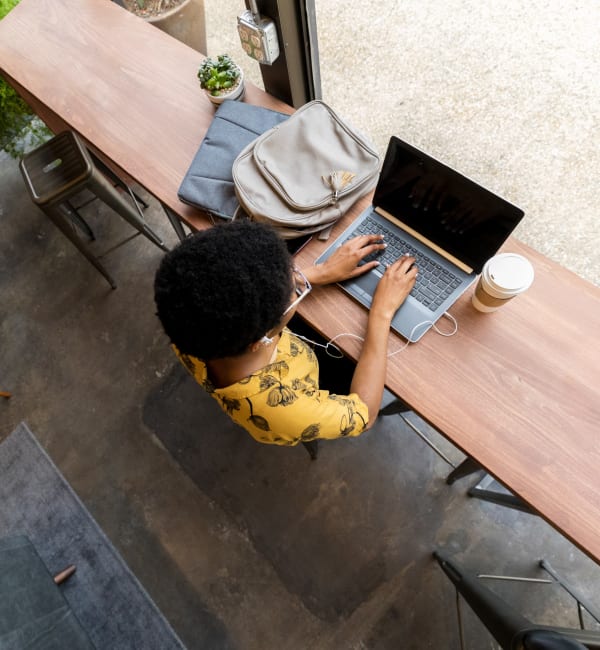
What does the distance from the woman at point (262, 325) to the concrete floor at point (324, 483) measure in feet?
2.80

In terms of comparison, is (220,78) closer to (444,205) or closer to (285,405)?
(444,205)

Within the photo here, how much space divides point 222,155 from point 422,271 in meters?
0.67

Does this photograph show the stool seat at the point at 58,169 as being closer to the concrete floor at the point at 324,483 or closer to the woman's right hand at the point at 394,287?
the concrete floor at the point at 324,483

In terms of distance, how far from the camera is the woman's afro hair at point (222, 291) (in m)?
0.79

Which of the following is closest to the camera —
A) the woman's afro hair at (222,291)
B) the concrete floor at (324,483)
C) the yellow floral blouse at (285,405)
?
the woman's afro hair at (222,291)

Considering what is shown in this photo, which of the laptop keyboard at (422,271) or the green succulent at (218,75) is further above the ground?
the green succulent at (218,75)

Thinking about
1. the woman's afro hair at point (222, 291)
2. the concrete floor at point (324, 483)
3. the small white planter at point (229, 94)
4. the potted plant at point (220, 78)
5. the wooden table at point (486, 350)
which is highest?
the potted plant at point (220, 78)

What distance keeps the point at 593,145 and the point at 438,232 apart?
0.99 meters

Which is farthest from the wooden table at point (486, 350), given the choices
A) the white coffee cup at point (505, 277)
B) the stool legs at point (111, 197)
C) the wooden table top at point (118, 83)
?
the stool legs at point (111, 197)

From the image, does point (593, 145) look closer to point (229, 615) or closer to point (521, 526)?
point (521, 526)

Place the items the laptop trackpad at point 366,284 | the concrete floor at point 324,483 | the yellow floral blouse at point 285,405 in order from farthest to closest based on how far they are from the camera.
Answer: the concrete floor at point 324,483, the laptop trackpad at point 366,284, the yellow floral blouse at point 285,405

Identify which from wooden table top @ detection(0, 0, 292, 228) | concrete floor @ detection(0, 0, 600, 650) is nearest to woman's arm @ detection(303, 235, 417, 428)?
wooden table top @ detection(0, 0, 292, 228)

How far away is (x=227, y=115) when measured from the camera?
1364mm

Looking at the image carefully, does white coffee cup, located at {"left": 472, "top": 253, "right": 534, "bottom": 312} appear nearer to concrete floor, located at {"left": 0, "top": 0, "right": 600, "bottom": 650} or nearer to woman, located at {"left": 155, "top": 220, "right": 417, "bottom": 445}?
woman, located at {"left": 155, "top": 220, "right": 417, "bottom": 445}
